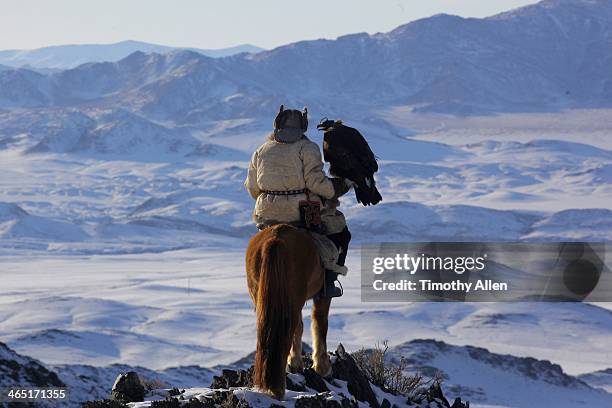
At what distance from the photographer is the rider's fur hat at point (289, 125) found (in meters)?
10.4

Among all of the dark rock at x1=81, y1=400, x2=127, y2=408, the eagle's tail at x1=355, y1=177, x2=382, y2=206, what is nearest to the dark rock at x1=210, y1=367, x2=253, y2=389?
the dark rock at x1=81, y1=400, x2=127, y2=408

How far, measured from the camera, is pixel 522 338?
11875cm

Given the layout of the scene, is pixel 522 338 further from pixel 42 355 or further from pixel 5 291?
pixel 5 291

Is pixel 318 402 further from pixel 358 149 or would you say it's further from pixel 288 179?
pixel 358 149

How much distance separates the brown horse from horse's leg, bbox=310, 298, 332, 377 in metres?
0.83

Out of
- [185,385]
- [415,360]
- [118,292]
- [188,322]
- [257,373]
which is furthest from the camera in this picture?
[118,292]

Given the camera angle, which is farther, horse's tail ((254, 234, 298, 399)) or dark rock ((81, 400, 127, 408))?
horse's tail ((254, 234, 298, 399))

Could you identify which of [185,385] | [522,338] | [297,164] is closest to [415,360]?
[185,385]

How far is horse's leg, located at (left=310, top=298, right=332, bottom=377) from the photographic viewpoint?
10.6 m

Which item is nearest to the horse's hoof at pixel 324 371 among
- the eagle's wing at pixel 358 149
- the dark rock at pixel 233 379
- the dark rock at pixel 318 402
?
the dark rock at pixel 233 379

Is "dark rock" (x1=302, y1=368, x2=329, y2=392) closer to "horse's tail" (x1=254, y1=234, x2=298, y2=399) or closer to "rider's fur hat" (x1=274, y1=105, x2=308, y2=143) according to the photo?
"horse's tail" (x1=254, y1=234, x2=298, y2=399)

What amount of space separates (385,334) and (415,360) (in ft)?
164

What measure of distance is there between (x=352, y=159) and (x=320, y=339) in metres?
1.74

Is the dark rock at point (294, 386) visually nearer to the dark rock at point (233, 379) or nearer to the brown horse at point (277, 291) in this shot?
the dark rock at point (233, 379)
